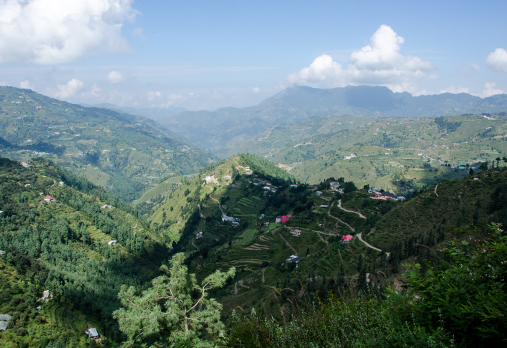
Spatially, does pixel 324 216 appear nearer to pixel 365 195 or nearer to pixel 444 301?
pixel 365 195

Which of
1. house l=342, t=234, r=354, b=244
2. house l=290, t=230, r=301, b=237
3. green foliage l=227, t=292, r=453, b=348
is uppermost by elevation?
green foliage l=227, t=292, r=453, b=348

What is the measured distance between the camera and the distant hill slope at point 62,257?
54.4 m

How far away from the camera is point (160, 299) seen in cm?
1533

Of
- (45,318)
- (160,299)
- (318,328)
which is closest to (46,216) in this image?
(45,318)

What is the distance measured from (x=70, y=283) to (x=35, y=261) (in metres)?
11.7

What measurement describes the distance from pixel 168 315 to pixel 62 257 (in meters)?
87.9

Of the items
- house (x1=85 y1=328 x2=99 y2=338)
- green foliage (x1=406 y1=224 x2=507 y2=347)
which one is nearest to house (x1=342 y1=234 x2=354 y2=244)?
green foliage (x1=406 y1=224 x2=507 y2=347)

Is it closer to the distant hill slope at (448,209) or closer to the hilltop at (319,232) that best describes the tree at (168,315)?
the hilltop at (319,232)

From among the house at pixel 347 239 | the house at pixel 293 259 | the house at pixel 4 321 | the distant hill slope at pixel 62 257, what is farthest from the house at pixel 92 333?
the house at pixel 347 239

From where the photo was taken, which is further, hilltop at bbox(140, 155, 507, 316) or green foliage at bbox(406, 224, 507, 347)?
hilltop at bbox(140, 155, 507, 316)

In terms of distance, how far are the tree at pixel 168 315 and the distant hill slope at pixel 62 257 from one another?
161ft

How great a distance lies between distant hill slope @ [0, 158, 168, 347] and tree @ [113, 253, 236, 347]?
1934 inches

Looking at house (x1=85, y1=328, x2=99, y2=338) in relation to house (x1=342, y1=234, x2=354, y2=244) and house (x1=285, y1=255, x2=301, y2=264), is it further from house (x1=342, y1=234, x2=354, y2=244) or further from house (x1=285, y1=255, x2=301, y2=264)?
house (x1=342, y1=234, x2=354, y2=244)

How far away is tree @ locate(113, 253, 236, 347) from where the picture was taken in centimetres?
1386
